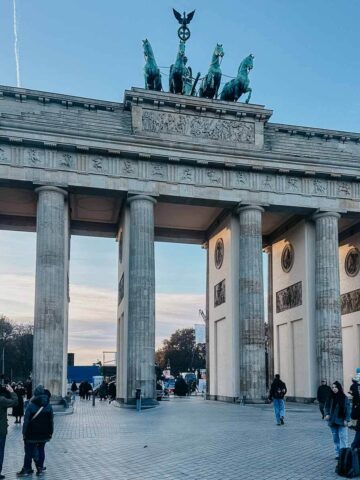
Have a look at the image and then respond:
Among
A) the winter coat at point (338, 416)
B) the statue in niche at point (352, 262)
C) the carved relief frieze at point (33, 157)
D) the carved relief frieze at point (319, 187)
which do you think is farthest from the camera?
the statue in niche at point (352, 262)

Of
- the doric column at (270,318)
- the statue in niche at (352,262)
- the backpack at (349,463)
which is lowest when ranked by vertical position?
the backpack at (349,463)

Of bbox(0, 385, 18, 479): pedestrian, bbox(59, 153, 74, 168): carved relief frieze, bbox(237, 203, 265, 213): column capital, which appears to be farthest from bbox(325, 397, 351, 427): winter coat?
bbox(237, 203, 265, 213): column capital

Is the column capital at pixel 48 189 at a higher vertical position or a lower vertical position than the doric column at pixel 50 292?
higher

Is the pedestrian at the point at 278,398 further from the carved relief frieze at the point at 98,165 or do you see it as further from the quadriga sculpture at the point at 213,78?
the quadriga sculpture at the point at 213,78

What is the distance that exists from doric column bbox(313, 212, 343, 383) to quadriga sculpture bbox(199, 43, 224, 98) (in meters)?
10.1

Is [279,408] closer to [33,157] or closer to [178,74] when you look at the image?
[33,157]

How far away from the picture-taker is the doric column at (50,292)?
31.8 m

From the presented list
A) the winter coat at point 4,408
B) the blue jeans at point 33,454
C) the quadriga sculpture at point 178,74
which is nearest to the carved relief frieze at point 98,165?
the quadriga sculpture at point 178,74

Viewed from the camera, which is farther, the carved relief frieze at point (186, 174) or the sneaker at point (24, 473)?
the carved relief frieze at point (186, 174)

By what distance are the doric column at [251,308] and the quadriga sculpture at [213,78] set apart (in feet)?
25.5

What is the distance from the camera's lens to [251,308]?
35.8 meters

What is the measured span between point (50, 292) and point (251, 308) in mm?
11420

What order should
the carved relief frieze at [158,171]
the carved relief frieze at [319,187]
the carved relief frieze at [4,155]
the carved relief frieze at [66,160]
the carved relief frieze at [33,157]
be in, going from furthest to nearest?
the carved relief frieze at [319,187] → the carved relief frieze at [158,171] → the carved relief frieze at [66,160] → the carved relief frieze at [33,157] → the carved relief frieze at [4,155]

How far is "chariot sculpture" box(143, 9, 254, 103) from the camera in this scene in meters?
37.9
